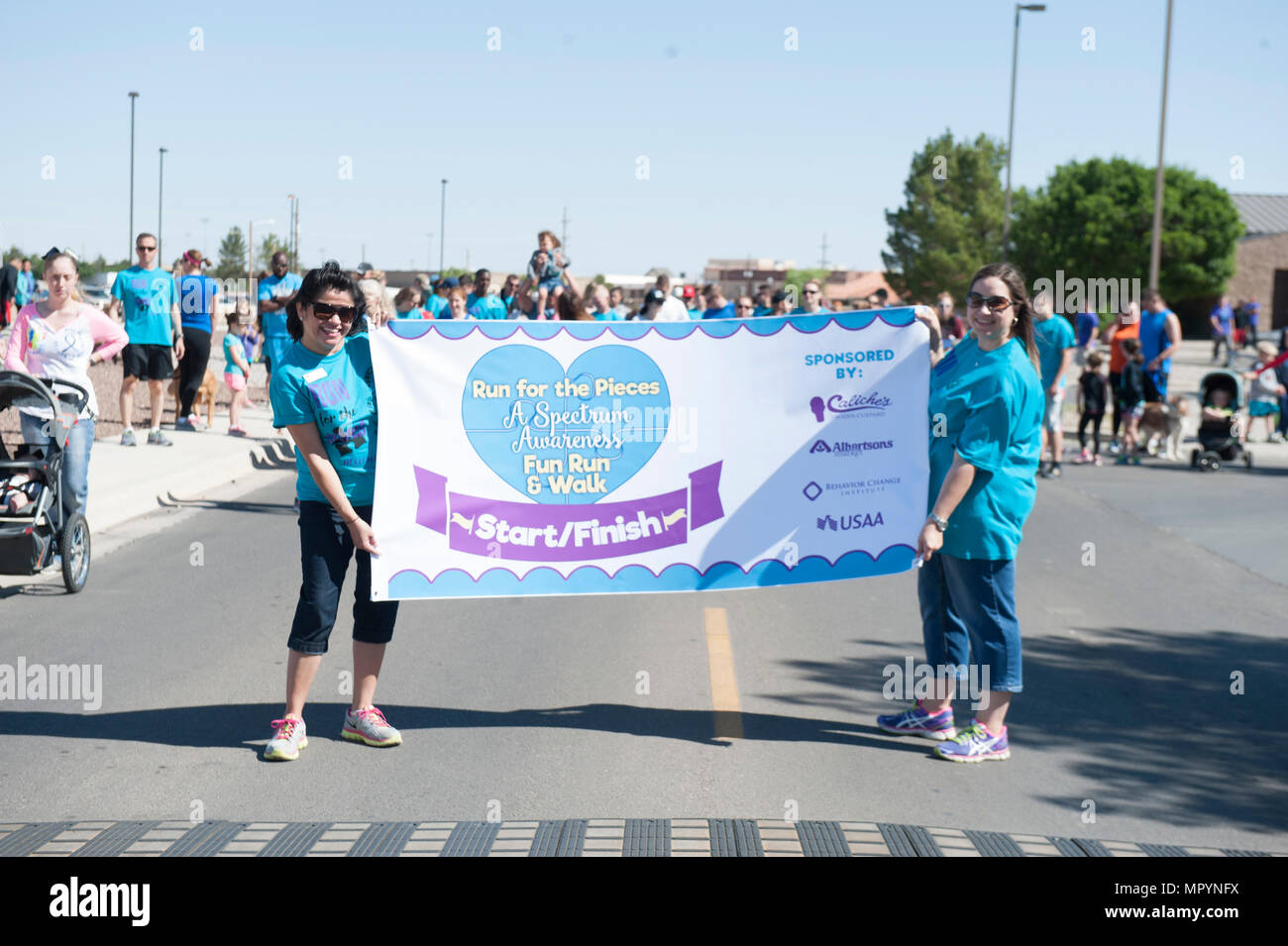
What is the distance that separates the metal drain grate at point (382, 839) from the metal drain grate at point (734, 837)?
1050 mm

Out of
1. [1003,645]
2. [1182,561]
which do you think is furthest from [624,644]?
[1182,561]

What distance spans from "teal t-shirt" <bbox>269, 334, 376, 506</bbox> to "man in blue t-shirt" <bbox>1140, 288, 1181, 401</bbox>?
50.9ft

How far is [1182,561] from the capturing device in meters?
11.0

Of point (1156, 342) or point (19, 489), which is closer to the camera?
point (19, 489)

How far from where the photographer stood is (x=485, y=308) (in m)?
15.6

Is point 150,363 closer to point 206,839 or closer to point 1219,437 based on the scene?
point 206,839

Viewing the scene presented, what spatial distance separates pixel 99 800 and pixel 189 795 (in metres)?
0.32

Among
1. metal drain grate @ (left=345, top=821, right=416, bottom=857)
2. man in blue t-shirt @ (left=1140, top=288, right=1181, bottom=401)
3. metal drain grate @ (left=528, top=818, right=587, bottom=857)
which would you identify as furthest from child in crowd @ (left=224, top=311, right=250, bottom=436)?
metal drain grate @ (left=528, top=818, right=587, bottom=857)

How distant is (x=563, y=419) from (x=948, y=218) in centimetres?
8599

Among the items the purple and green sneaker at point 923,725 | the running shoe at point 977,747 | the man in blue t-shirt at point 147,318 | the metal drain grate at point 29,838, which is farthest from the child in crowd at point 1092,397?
the metal drain grate at point 29,838

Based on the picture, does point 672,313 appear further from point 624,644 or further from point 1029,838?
point 1029,838

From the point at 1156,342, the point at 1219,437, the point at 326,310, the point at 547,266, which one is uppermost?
the point at 547,266

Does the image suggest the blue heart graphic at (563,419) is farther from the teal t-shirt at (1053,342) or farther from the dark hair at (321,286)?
the teal t-shirt at (1053,342)

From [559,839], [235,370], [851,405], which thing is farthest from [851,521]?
[235,370]
